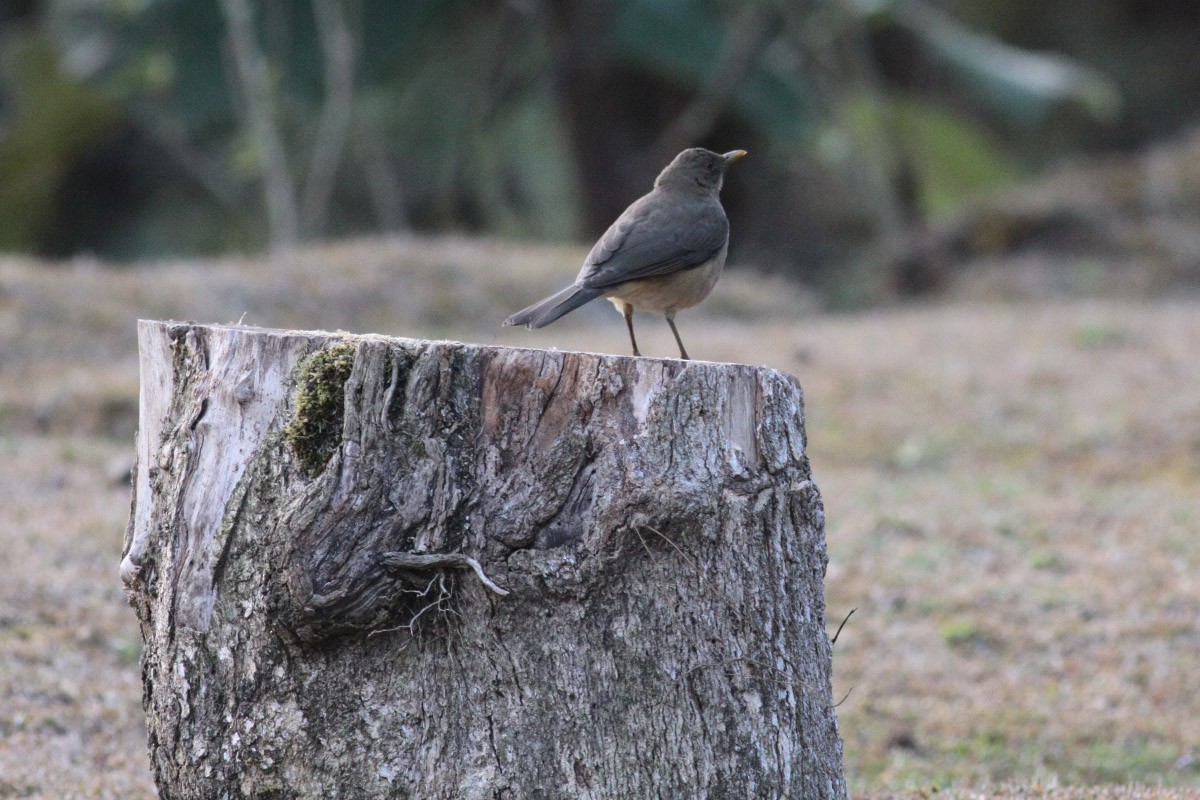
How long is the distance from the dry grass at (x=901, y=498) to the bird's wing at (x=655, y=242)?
6.98 feet

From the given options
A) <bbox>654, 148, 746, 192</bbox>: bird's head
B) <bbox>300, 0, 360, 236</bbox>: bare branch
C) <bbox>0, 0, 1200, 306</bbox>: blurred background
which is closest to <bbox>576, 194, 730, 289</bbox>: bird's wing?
<bbox>654, 148, 746, 192</bbox>: bird's head

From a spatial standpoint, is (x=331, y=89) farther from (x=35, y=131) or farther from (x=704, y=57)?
(x=704, y=57)

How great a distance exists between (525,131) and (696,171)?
15610 mm

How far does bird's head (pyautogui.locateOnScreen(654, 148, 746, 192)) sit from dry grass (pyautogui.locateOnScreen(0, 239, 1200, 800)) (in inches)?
94.1

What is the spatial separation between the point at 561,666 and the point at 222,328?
4.21 ft

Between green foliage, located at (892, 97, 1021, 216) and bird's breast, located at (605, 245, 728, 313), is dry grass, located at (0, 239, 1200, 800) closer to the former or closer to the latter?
bird's breast, located at (605, 245, 728, 313)

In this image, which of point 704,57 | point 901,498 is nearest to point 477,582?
point 901,498

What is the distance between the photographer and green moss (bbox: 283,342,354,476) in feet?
11.4

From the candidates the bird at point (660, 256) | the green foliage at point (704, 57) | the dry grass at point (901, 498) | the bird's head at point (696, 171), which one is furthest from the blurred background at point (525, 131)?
the bird at point (660, 256)

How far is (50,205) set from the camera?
2034 centimetres

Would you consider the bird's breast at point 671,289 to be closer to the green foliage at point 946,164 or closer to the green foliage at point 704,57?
the green foliage at point 704,57

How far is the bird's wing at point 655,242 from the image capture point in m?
5.17

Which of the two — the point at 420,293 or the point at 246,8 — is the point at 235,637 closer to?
the point at 420,293

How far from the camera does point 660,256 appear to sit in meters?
5.29
